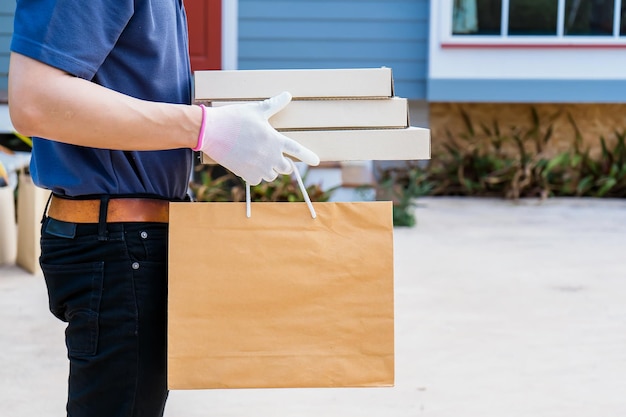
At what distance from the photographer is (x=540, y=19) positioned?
952 cm

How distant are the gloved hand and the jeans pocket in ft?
0.94

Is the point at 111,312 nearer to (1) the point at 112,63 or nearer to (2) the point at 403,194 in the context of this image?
(1) the point at 112,63

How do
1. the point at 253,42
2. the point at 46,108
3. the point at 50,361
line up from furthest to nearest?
the point at 253,42 < the point at 50,361 < the point at 46,108

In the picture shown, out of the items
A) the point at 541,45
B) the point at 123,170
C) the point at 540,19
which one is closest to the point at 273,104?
the point at 123,170

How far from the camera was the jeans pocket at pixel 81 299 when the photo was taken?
1647 millimetres

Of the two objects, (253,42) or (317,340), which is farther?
(253,42)

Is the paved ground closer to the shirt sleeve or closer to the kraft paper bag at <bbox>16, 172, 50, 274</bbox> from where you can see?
the kraft paper bag at <bbox>16, 172, 50, 274</bbox>

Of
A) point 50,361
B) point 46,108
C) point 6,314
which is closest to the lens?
point 46,108

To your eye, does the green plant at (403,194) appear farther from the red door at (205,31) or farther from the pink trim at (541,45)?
the red door at (205,31)

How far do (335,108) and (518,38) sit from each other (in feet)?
26.3

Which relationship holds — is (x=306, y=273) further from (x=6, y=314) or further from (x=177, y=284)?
(x=6, y=314)

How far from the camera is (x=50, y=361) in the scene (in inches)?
159

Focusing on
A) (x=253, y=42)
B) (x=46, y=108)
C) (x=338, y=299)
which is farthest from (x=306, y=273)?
(x=253, y=42)

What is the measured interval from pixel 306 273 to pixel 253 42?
7.58 meters
